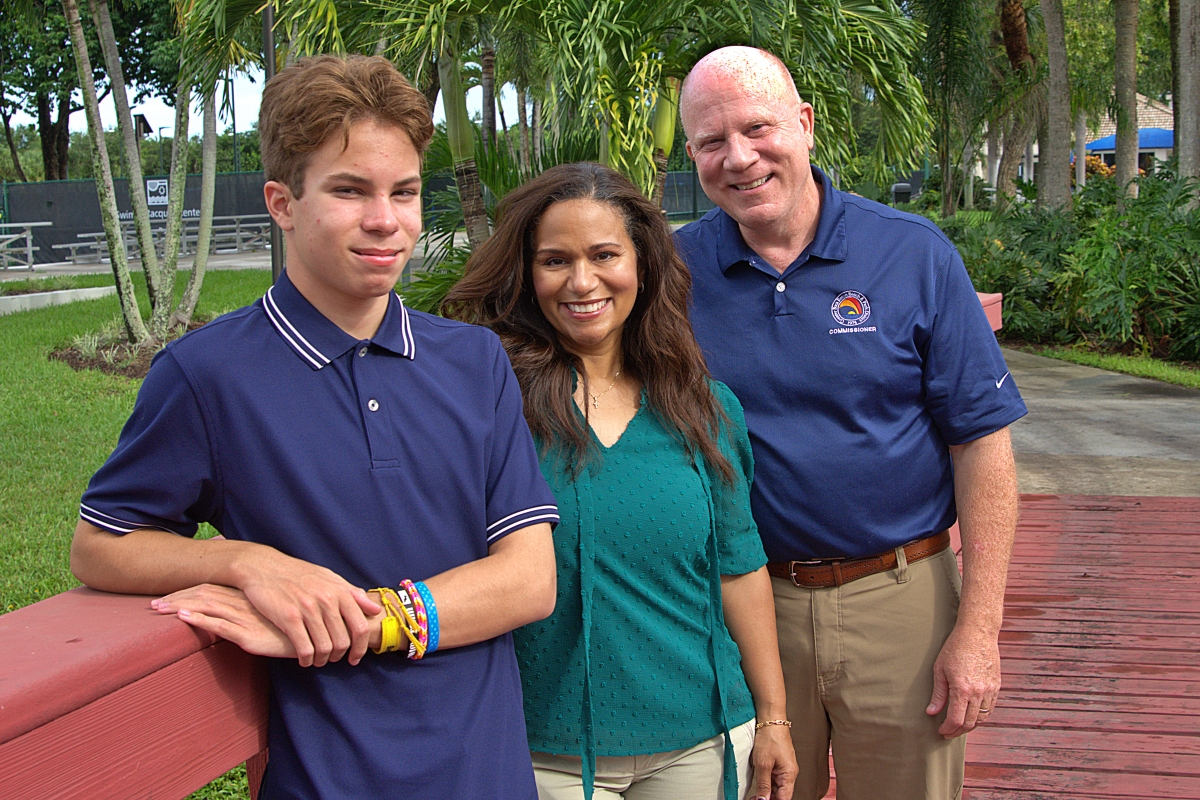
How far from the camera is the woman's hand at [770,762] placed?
7.09 feet

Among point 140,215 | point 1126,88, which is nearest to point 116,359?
point 140,215

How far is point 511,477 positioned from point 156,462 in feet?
1.57

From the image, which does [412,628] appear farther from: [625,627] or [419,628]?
[625,627]

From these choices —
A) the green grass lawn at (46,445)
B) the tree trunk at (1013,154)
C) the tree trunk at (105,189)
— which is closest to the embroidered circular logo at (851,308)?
the green grass lawn at (46,445)

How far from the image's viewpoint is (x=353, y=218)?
4.87 ft

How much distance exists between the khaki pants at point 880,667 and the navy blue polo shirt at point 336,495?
42.2 inches

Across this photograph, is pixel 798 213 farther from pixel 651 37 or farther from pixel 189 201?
pixel 189 201

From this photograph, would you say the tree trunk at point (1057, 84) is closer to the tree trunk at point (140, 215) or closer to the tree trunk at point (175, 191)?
the tree trunk at point (175, 191)

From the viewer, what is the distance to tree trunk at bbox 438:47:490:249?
6.15 meters

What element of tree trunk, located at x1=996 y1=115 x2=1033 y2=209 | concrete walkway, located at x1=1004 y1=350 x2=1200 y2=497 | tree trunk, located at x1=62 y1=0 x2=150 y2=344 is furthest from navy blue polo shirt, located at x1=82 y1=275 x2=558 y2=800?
tree trunk, located at x1=996 y1=115 x2=1033 y2=209

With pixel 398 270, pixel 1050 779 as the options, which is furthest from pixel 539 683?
pixel 1050 779

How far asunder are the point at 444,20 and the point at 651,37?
112 centimetres

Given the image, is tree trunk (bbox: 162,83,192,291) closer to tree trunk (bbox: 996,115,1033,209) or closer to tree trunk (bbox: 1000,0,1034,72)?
tree trunk (bbox: 1000,0,1034,72)

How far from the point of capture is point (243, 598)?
4.48 ft
